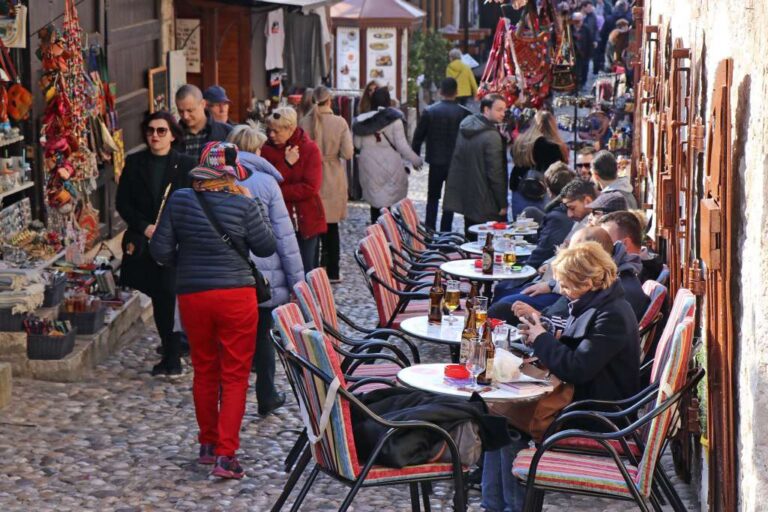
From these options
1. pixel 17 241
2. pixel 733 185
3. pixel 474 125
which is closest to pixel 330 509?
pixel 733 185

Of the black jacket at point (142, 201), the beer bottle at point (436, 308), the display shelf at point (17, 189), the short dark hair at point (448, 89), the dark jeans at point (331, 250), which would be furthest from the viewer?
the short dark hair at point (448, 89)

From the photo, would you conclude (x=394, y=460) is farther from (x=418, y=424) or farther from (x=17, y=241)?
(x=17, y=241)

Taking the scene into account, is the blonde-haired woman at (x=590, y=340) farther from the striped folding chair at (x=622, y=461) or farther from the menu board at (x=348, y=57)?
the menu board at (x=348, y=57)

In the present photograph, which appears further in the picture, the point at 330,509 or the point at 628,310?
the point at 330,509

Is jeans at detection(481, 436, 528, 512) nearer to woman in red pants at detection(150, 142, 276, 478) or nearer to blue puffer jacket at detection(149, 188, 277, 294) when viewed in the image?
woman in red pants at detection(150, 142, 276, 478)

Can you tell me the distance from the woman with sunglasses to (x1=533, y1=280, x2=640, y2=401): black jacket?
147 inches

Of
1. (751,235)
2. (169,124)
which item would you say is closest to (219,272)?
(169,124)

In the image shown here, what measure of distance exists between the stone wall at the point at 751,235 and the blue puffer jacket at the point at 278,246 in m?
3.53

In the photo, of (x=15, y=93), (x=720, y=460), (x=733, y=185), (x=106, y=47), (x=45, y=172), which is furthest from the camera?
(x=106, y=47)

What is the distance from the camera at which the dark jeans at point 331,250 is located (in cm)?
1332

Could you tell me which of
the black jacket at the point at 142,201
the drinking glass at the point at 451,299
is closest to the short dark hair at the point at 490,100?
the black jacket at the point at 142,201

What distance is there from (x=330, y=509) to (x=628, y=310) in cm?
184

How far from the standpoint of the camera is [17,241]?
34.0 feet

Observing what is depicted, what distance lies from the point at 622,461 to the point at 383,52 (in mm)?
18020
